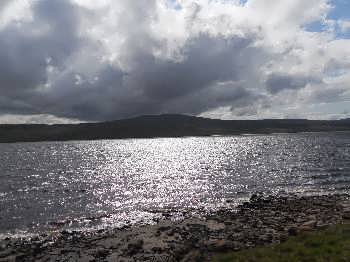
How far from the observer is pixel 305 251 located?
21.6 m

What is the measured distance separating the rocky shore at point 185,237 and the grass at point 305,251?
7.97ft

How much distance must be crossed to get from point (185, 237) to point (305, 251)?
41.0 ft

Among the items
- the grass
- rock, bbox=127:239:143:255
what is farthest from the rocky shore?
the grass

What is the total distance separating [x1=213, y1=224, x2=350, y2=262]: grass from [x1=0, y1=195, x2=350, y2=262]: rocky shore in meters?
2.43

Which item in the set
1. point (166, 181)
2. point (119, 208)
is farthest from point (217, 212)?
point (166, 181)

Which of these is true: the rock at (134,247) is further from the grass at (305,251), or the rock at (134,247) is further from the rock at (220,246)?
the grass at (305,251)

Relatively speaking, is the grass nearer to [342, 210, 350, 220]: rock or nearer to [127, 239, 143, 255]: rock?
[127, 239, 143, 255]: rock

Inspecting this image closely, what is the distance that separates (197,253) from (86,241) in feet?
39.6

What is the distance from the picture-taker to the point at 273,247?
23844mm

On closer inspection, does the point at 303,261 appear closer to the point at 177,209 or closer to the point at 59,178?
the point at 177,209

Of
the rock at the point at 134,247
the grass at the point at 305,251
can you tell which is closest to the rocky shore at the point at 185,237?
the rock at the point at 134,247

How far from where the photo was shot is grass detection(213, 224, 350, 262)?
66.8ft

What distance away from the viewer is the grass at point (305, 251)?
20.4 meters

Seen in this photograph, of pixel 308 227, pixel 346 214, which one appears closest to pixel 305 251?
pixel 308 227
